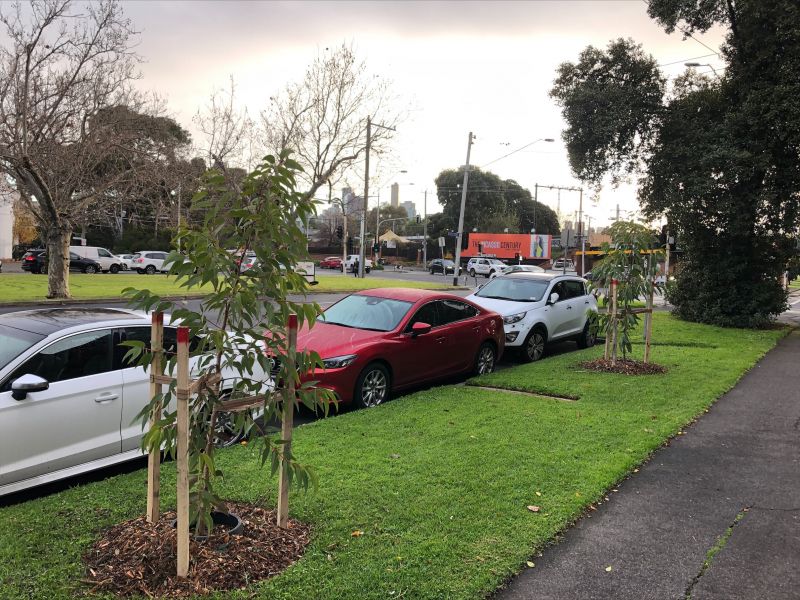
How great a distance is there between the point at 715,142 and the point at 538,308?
23.8ft

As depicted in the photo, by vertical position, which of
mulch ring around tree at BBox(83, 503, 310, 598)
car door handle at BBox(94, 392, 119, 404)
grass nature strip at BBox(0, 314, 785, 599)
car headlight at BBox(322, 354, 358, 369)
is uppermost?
car door handle at BBox(94, 392, 119, 404)

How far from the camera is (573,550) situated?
13.3ft

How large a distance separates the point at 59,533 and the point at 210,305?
6.25 feet

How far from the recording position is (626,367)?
10477 millimetres

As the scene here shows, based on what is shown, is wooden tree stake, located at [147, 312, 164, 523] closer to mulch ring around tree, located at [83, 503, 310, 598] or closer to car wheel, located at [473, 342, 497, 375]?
mulch ring around tree, located at [83, 503, 310, 598]

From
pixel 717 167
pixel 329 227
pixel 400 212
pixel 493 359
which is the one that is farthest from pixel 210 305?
pixel 400 212

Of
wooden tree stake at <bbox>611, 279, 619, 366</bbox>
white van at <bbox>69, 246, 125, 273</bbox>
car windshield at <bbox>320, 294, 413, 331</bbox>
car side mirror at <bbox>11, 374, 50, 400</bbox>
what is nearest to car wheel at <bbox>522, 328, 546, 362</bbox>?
wooden tree stake at <bbox>611, 279, 619, 366</bbox>

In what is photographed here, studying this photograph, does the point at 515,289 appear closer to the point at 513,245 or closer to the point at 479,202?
the point at 513,245

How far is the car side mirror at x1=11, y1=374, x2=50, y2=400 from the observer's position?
4.58 m

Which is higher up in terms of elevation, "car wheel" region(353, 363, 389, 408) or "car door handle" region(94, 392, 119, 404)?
"car door handle" region(94, 392, 119, 404)

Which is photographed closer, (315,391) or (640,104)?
(315,391)

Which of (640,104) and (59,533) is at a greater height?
(640,104)

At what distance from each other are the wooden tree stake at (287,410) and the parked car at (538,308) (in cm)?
794

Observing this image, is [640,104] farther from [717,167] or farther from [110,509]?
Answer: [110,509]
